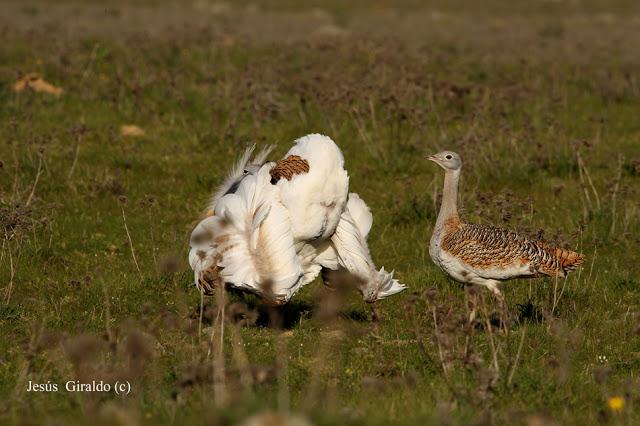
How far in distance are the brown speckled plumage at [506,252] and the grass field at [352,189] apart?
6.9 inches

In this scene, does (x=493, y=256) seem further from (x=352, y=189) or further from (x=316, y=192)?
(x=352, y=189)

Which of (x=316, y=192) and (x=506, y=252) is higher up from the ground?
(x=316, y=192)

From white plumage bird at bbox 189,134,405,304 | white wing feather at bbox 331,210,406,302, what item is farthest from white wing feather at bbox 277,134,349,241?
white wing feather at bbox 331,210,406,302

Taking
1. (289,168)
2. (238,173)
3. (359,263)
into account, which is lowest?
(359,263)

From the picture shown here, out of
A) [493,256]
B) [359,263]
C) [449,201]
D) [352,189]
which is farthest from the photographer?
[352,189]

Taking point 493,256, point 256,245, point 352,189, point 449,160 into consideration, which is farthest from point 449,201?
point 352,189

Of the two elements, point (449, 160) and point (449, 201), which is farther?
point (449, 160)

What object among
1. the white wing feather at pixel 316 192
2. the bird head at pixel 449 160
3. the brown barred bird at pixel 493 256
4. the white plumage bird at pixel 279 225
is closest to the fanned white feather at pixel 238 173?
the white plumage bird at pixel 279 225

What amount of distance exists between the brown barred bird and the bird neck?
0.10 meters

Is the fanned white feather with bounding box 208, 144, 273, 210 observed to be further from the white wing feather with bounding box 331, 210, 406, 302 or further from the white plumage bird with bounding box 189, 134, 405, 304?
the white wing feather with bounding box 331, 210, 406, 302

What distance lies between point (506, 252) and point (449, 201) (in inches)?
25.6

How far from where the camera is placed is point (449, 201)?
6.90 metres

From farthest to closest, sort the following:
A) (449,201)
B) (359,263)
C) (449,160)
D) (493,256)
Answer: (449,160), (449,201), (359,263), (493,256)

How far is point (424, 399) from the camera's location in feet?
16.4
